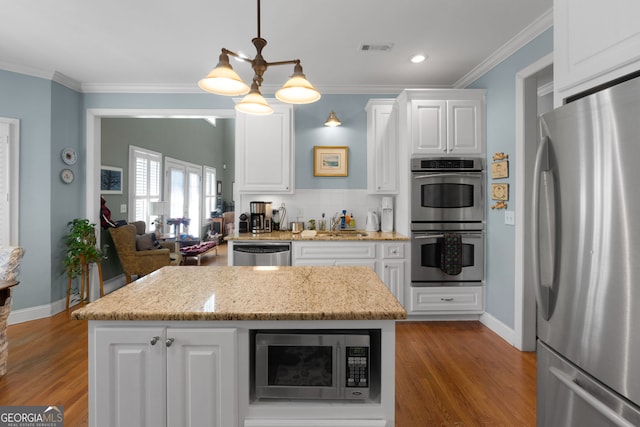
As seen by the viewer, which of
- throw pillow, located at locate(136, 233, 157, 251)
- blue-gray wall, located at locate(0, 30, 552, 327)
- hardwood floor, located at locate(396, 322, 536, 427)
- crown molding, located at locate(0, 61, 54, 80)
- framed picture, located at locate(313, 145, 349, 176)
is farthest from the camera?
throw pillow, located at locate(136, 233, 157, 251)

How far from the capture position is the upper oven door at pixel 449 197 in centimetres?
354

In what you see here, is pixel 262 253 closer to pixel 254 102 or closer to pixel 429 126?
pixel 254 102

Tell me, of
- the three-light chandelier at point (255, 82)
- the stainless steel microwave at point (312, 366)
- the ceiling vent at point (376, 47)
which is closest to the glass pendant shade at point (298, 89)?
the three-light chandelier at point (255, 82)

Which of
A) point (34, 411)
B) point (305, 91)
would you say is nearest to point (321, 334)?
point (305, 91)

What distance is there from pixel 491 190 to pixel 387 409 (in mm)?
2729

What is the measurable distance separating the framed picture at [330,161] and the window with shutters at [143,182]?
3.19m

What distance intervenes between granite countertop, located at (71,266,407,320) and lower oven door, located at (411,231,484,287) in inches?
67.3

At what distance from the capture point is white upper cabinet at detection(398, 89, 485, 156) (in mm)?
3537

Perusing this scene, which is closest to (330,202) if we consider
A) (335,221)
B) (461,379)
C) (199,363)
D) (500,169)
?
(335,221)

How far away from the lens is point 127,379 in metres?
1.32

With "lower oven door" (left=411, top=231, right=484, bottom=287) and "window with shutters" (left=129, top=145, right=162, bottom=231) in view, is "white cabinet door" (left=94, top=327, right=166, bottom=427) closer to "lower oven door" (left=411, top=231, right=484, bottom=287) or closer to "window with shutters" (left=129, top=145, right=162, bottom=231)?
"lower oven door" (left=411, top=231, right=484, bottom=287)

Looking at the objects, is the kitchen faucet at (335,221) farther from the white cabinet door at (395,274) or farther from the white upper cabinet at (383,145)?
the white cabinet door at (395,274)

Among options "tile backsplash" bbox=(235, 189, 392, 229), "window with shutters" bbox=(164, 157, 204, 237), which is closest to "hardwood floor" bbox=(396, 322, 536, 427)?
"tile backsplash" bbox=(235, 189, 392, 229)

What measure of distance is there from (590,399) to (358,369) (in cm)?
81
